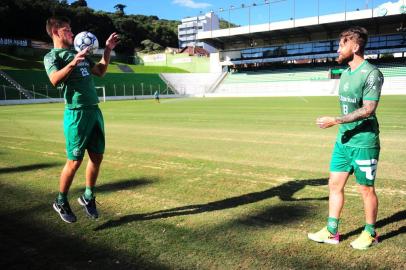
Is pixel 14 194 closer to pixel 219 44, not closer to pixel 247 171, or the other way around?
pixel 247 171

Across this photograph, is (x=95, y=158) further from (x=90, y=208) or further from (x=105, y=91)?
(x=105, y=91)

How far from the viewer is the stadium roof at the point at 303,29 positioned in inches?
2307

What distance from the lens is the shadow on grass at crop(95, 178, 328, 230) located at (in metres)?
4.84

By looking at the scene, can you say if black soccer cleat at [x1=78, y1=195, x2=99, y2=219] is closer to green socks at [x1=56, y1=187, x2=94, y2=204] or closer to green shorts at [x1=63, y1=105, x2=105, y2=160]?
green socks at [x1=56, y1=187, x2=94, y2=204]

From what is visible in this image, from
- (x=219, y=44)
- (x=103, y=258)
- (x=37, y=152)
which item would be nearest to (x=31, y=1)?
(x=219, y=44)

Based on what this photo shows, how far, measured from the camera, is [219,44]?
7925cm

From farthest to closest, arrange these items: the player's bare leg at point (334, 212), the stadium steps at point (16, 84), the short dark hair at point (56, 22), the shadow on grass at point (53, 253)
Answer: the stadium steps at point (16, 84) → the short dark hair at point (56, 22) → the player's bare leg at point (334, 212) → the shadow on grass at point (53, 253)

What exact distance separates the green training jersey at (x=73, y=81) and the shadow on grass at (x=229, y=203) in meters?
1.52

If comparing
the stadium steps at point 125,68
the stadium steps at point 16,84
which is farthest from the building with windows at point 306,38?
the stadium steps at point 16,84

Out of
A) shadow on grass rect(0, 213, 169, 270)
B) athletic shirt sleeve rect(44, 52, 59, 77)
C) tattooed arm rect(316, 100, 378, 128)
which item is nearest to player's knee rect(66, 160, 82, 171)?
shadow on grass rect(0, 213, 169, 270)

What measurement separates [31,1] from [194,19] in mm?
95398

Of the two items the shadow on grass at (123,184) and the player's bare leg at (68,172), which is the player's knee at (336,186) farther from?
the shadow on grass at (123,184)

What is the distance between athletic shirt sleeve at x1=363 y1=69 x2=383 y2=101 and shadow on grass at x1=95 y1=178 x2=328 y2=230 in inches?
82.1

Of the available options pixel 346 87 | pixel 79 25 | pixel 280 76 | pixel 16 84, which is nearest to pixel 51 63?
pixel 346 87
